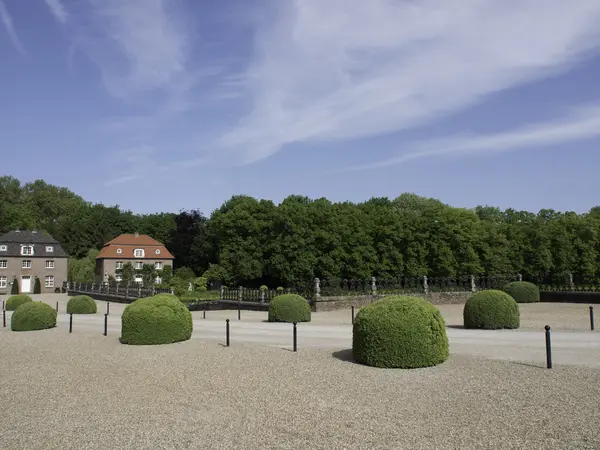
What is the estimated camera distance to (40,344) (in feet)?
49.8

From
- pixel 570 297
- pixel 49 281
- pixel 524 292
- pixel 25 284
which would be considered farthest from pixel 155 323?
pixel 49 281

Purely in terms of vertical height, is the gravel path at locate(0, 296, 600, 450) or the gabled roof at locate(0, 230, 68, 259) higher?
the gabled roof at locate(0, 230, 68, 259)

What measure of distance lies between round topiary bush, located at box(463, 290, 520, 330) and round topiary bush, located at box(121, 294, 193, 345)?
9.69m

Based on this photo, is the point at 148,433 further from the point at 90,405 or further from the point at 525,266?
the point at 525,266

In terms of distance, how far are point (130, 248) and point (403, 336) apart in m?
61.2

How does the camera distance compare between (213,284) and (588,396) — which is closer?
(588,396)

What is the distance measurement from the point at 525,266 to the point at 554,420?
1336 inches

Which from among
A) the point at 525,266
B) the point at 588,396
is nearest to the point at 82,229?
the point at 525,266

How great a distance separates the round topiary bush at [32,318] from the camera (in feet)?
62.3

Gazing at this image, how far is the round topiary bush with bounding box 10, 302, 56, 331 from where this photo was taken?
19.0 m

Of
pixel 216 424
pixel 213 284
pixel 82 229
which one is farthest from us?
pixel 82 229

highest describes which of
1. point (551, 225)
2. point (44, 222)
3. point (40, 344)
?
point (44, 222)

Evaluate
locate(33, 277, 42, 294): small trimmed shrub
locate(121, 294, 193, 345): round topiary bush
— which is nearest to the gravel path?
locate(121, 294, 193, 345): round topiary bush

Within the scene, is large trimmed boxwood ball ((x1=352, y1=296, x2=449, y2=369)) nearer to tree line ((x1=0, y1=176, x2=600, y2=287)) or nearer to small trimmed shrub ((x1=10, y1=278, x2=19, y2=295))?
tree line ((x1=0, y1=176, x2=600, y2=287))
